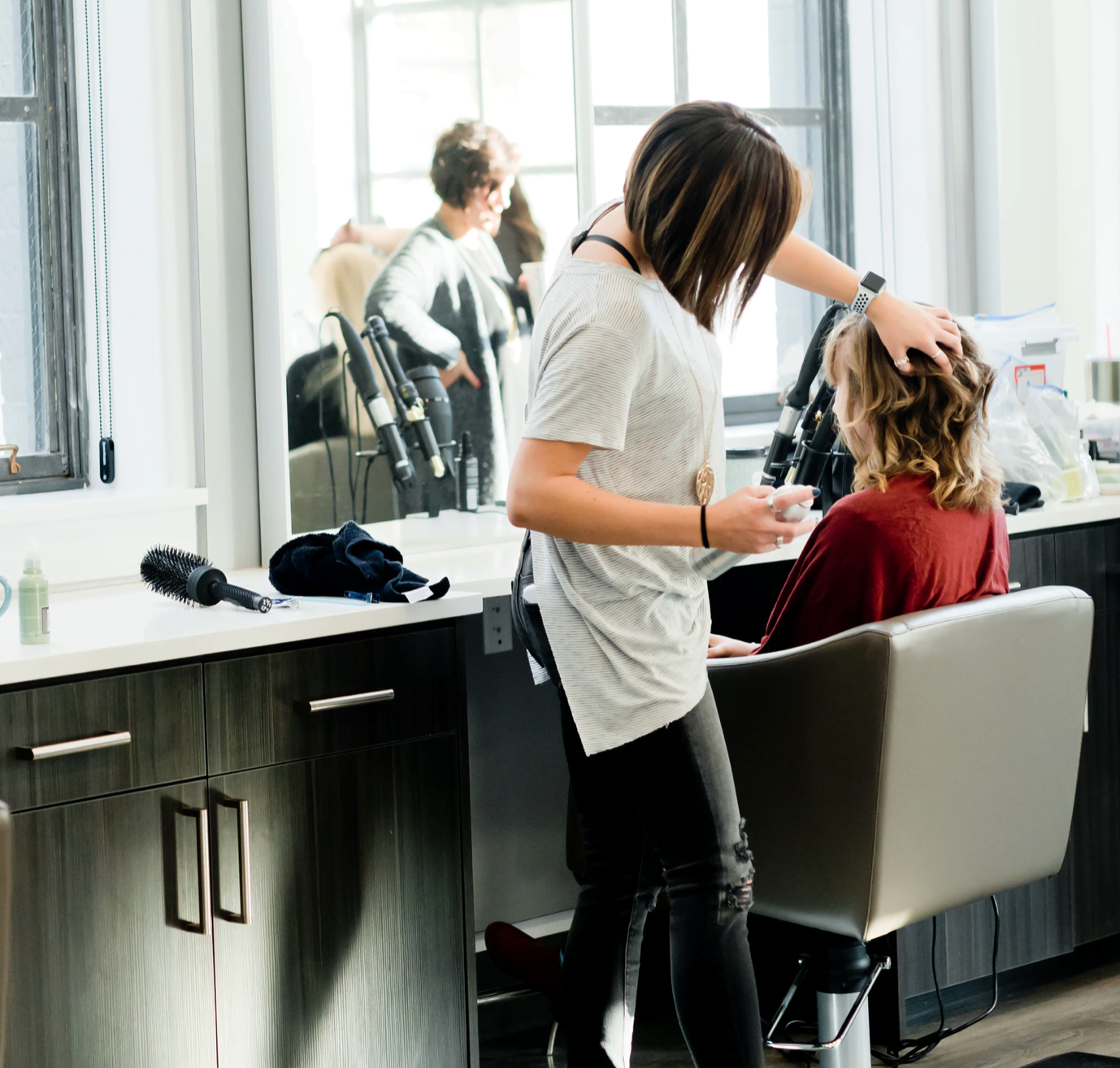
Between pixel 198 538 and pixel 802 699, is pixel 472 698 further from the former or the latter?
pixel 802 699

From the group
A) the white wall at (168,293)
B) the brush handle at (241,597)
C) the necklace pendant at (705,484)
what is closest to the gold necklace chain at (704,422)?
the necklace pendant at (705,484)

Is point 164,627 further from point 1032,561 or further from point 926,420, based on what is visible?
point 1032,561

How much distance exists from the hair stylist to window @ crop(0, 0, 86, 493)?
3.61 feet

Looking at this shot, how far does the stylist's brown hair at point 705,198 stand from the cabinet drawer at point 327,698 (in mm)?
626

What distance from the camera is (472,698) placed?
262 centimetres

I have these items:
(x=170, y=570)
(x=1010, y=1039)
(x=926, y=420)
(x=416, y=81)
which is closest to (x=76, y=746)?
(x=170, y=570)

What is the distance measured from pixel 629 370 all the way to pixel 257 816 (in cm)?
74

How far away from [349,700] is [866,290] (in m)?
0.87

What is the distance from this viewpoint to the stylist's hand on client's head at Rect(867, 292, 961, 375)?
1915 millimetres

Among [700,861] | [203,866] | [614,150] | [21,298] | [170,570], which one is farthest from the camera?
[614,150]

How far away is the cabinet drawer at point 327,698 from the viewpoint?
5.88ft

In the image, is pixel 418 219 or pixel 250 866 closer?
pixel 250 866

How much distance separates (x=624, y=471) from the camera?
1.60 metres

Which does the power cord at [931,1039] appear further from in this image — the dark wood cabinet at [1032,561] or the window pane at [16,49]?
the window pane at [16,49]
